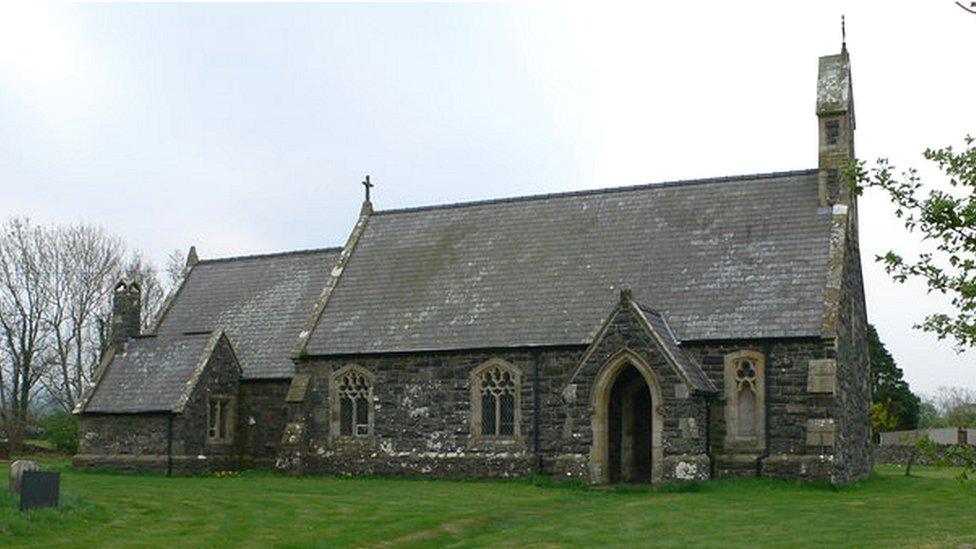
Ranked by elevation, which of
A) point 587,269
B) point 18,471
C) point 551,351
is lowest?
point 18,471

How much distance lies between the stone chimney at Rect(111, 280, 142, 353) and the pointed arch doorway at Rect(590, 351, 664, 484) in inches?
710

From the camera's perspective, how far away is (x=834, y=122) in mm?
34375

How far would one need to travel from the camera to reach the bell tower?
3369cm

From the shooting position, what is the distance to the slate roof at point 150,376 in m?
37.4

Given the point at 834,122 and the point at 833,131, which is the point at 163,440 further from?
the point at 834,122

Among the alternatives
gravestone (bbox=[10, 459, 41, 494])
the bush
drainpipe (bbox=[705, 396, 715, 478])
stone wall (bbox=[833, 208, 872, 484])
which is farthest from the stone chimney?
stone wall (bbox=[833, 208, 872, 484])

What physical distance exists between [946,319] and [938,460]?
1.79 m

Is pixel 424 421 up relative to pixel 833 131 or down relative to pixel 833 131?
down

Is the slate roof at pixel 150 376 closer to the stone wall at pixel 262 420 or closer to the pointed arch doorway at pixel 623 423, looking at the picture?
the stone wall at pixel 262 420

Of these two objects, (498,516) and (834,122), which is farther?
(834,122)

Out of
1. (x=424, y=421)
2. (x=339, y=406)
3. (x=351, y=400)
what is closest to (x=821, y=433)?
(x=424, y=421)

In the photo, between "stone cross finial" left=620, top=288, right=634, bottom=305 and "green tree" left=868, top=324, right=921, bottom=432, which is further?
"green tree" left=868, top=324, right=921, bottom=432

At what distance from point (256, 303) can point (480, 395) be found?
39.5 ft

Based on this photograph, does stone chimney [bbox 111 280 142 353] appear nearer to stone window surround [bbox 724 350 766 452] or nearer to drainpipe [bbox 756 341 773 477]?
stone window surround [bbox 724 350 766 452]
